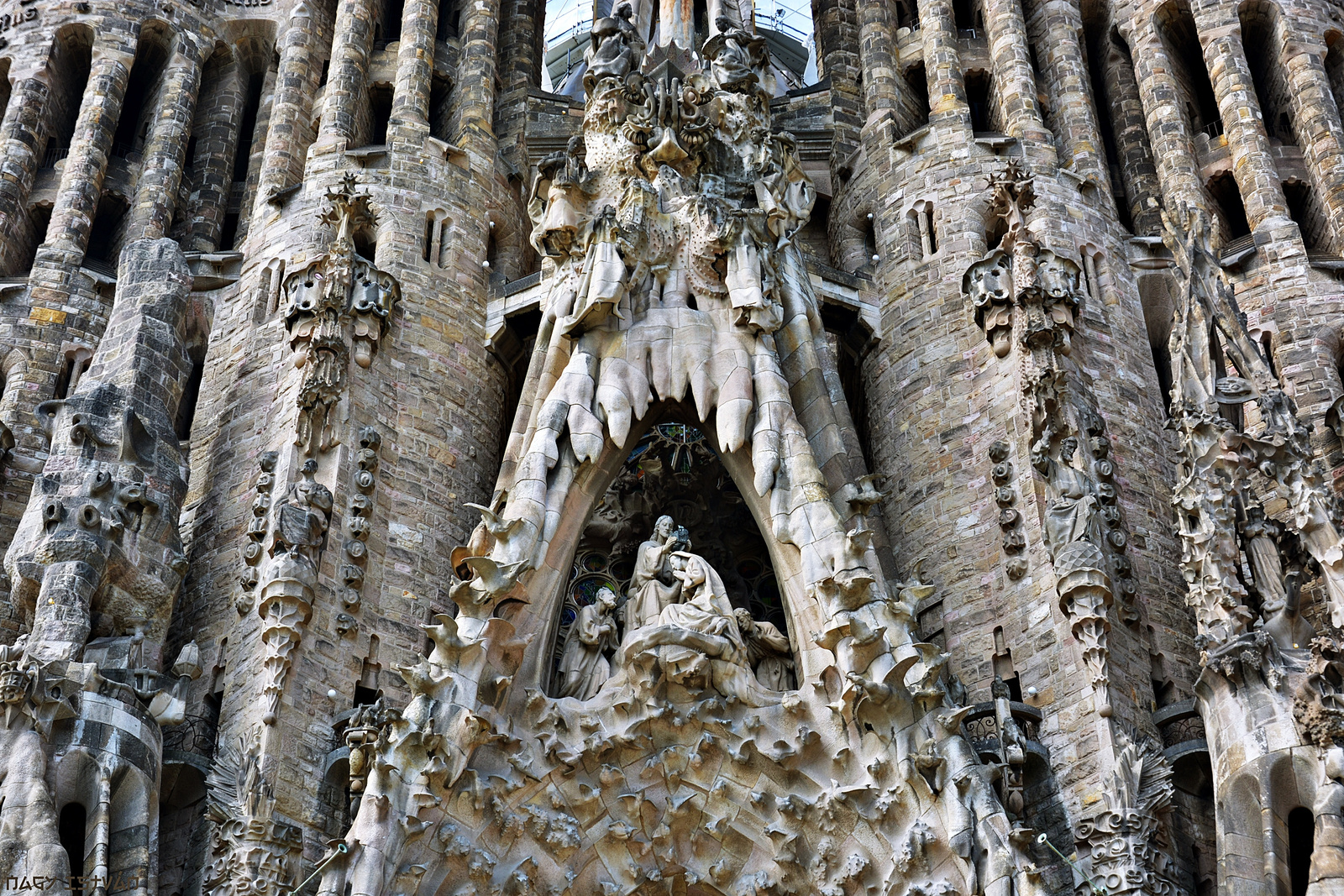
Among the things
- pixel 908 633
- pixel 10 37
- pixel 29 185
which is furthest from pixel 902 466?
pixel 10 37

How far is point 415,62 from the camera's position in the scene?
2539 centimetres

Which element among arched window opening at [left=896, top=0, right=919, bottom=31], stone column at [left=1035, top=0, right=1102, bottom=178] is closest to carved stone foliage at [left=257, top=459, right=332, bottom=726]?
stone column at [left=1035, top=0, right=1102, bottom=178]

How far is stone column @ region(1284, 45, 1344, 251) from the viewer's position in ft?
76.8

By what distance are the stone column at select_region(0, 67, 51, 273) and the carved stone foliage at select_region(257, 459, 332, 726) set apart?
6.17 metres

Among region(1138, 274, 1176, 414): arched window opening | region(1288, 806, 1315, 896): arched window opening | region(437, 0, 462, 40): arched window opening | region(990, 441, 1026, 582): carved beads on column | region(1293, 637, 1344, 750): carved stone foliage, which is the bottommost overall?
region(1288, 806, 1315, 896): arched window opening

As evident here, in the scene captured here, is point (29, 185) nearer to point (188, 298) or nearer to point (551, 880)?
point (188, 298)

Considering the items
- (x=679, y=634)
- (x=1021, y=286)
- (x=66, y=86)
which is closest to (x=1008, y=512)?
(x=1021, y=286)

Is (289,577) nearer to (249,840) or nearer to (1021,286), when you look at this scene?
(249,840)

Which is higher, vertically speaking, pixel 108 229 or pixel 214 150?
pixel 214 150

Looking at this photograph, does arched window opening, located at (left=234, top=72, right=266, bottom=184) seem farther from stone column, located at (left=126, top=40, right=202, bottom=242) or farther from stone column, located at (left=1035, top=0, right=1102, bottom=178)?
stone column, located at (left=1035, top=0, right=1102, bottom=178)

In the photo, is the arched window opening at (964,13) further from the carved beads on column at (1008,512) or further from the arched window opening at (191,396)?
the arched window opening at (191,396)

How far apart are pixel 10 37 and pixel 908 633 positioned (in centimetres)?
1459

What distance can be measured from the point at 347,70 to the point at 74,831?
10659 millimetres

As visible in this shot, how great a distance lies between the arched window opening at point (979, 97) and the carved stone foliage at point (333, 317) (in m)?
7.82
